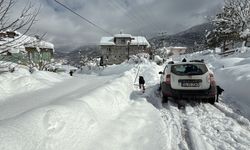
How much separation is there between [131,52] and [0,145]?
89.7 meters

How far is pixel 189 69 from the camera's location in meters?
9.86

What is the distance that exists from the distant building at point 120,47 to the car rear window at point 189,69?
80.9 meters

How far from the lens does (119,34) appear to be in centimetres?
9131

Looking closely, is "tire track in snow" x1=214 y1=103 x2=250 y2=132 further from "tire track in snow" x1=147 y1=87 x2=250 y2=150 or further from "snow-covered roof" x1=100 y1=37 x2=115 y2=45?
"snow-covered roof" x1=100 y1=37 x2=115 y2=45

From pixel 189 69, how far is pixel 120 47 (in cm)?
8243

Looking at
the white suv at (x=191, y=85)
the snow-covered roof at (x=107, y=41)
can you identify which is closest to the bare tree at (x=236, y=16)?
the white suv at (x=191, y=85)

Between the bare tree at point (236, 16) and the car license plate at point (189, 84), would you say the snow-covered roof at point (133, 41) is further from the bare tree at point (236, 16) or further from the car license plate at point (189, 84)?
the car license plate at point (189, 84)

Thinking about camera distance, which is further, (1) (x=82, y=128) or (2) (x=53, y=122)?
(1) (x=82, y=128)

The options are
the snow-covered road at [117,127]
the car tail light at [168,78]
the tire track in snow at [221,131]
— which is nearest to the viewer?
the snow-covered road at [117,127]

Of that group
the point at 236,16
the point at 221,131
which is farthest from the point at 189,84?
the point at 236,16

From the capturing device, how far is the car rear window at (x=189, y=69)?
369 inches

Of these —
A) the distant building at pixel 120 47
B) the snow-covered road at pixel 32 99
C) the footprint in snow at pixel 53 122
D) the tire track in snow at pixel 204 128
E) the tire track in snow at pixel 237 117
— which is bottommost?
the snow-covered road at pixel 32 99

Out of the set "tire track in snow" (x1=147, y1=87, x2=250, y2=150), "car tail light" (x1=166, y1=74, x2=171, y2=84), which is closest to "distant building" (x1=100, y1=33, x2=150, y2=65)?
"car tail light" (x1=166, y1=74, x2=171, y2=84)

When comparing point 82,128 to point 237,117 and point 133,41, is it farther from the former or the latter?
point 133,41
